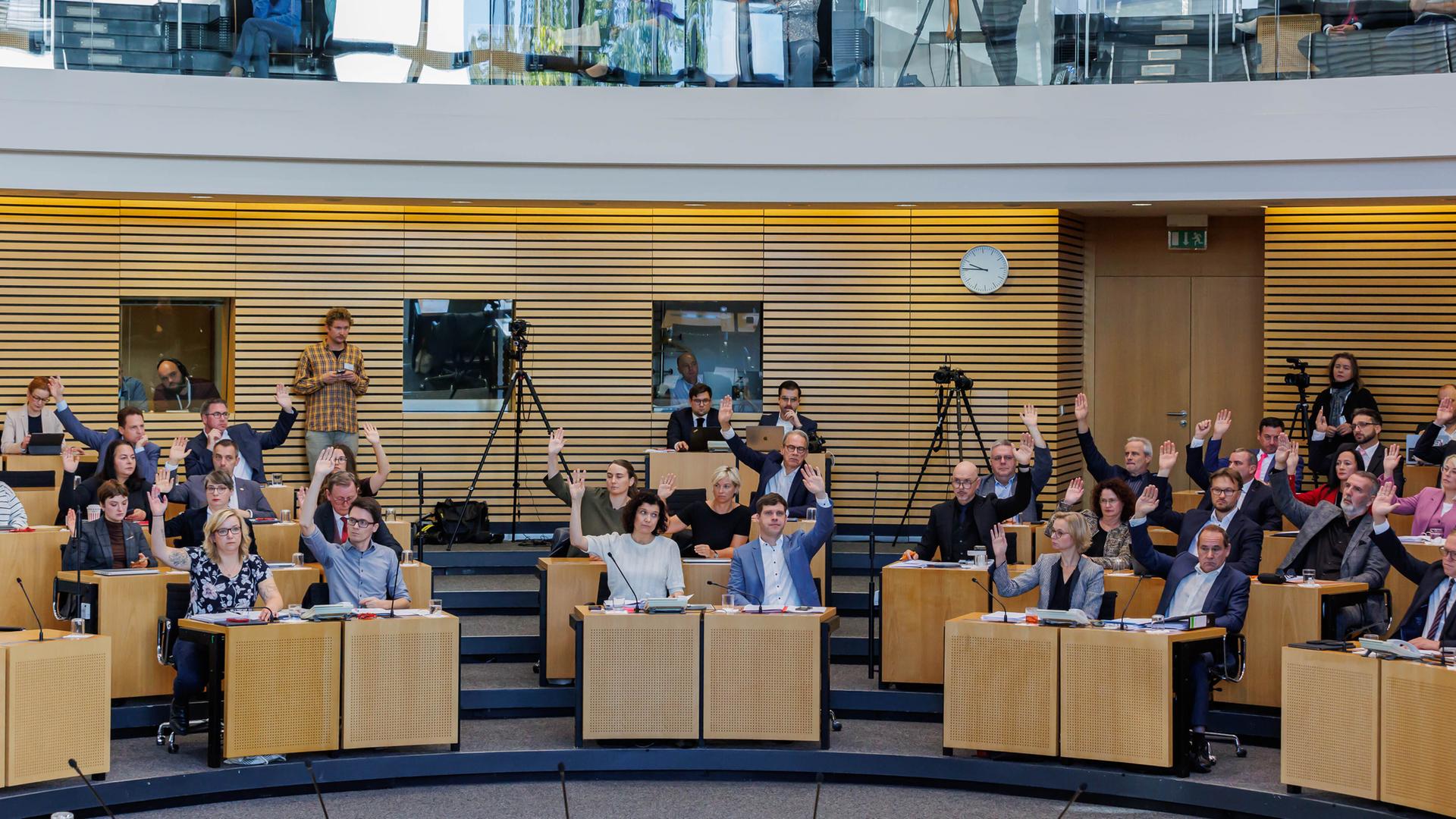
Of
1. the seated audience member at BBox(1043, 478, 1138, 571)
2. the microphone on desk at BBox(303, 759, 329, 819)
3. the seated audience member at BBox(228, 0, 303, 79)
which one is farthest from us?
the seated audience member at BBox(228, 0, 303, 79)

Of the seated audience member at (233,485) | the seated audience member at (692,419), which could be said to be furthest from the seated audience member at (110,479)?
the seated audience member at (692,419)

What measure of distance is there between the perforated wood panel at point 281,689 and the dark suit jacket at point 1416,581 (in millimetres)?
4913

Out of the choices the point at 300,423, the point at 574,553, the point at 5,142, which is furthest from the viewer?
the point at 300,423

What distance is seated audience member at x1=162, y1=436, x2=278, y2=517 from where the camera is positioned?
28.7 ft

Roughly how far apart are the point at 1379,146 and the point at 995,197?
2.67 metres

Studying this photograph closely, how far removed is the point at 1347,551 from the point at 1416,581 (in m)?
0.77

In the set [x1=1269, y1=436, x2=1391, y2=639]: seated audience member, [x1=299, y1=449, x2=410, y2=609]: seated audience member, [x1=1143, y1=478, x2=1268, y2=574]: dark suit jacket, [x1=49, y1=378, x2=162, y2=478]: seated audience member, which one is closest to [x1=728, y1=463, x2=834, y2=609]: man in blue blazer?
[x1=299, y1=449, x2=410, y2=609]: seated audience member

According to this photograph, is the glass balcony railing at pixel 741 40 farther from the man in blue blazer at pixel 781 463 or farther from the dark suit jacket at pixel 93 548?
the dark suit jacket at pixel 93 548

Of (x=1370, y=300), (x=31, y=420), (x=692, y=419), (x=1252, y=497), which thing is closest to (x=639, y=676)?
(x=1252, y=497)

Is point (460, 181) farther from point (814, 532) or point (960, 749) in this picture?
point (960, 749)

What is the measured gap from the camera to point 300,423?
11883 mm

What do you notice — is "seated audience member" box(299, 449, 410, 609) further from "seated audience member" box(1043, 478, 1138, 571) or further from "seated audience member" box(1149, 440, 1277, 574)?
"seated audience member" box(1149, 440, 1277, 574)

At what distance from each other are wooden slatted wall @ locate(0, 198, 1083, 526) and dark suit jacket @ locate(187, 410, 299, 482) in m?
0.93

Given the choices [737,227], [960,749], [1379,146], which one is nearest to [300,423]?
[737,227]
